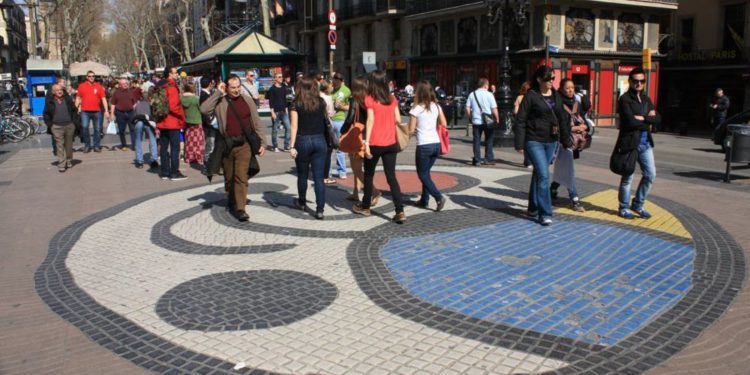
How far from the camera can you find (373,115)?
23.9ft

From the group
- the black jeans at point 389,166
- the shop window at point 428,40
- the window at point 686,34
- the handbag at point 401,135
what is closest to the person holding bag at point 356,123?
the black jeans at point 389,166

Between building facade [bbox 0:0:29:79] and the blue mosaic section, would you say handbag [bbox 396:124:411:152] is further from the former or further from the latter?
building facade [bbox 0:0:29:79]

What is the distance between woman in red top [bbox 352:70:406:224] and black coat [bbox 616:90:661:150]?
261cm

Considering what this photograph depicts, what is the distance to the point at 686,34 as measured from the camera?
33.4m

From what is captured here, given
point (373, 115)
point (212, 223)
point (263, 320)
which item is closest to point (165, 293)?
point (263, 320)

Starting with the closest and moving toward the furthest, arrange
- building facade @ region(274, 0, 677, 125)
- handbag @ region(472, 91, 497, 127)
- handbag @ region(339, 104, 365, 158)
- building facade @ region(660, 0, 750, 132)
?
handbag @ region(339, 104, 365, 158), handbag @ region(472, 91, 497, 127), building facade @ region(274, 0, 677, 125), building facade @ region(660, 0, 750, 132)

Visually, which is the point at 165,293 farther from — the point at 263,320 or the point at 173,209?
the point at 173,209

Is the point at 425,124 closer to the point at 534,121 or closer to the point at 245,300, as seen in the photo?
the point at 534,121

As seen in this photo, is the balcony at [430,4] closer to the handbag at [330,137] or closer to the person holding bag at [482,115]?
the person holding bag at [482,115]

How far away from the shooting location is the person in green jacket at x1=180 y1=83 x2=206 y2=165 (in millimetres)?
11555

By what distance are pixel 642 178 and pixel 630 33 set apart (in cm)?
2658

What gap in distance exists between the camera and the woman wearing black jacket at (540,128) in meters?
7.17

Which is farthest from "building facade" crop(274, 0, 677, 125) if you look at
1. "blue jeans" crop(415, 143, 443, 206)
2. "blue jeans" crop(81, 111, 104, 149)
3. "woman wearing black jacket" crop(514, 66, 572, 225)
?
"blue jeans" crop(415, 143, 443, 206)

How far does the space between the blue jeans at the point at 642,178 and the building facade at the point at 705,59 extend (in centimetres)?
2208
